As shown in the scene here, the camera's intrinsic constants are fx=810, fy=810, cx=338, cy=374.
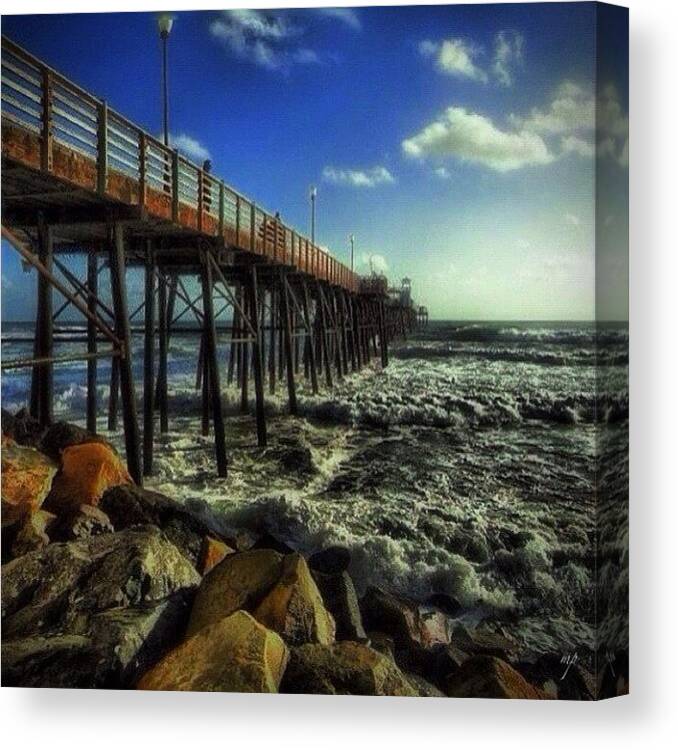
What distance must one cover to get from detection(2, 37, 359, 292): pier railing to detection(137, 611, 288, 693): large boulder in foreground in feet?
7.60

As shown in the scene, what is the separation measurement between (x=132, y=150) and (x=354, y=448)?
2425 millimetres

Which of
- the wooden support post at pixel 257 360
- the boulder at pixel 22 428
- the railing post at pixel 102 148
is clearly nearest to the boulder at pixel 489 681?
the wooden support post at pixel 257 360

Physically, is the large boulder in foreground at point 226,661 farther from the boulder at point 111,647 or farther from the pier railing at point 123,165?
the pier railing at point 123,165

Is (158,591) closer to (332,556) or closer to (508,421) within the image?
(332,556)

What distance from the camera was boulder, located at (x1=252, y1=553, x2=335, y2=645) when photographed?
197 inches

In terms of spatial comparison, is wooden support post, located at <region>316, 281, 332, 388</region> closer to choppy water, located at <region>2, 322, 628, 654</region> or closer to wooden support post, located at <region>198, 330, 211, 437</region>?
choppy water, located at <region>2, 322, 628, 654</region>

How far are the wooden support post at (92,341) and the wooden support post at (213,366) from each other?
2.46 ft

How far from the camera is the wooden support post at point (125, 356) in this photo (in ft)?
17.5

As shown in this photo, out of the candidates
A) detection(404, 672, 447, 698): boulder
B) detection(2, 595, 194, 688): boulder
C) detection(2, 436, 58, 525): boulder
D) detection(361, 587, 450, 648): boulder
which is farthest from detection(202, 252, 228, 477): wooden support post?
detection(404, 672, 447, 698): boulder

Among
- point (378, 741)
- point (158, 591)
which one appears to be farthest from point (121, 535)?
point (378, 741)

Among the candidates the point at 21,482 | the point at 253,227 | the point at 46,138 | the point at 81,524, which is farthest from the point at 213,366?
the point at 46,138

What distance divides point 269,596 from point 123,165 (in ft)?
9.52

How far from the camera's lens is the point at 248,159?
5363 millimetres

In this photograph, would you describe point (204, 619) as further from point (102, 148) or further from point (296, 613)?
point (102, 148)
